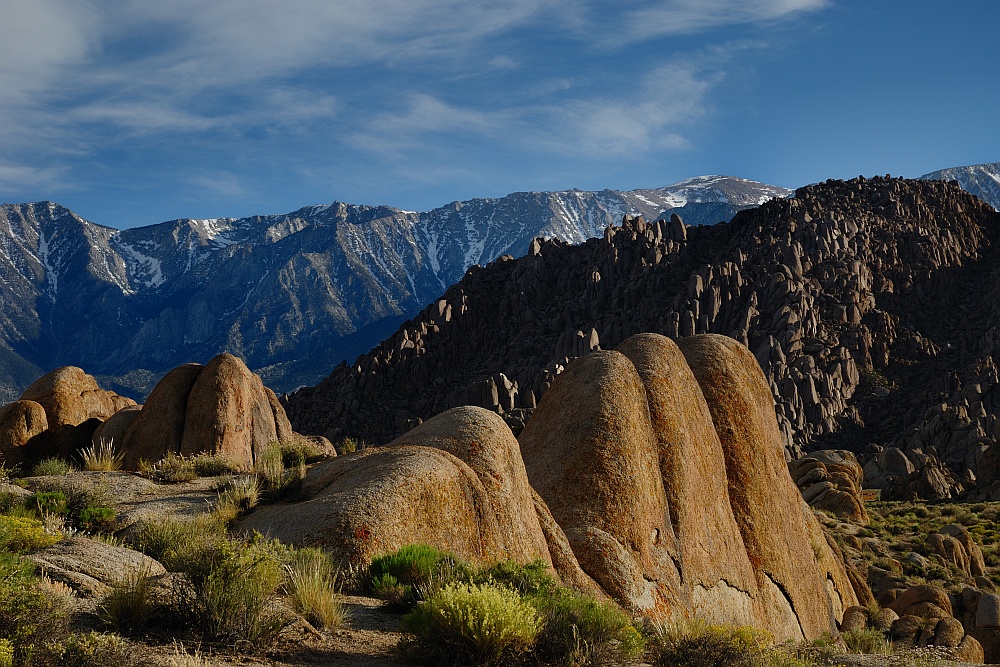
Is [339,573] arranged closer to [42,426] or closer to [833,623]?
[833,623]

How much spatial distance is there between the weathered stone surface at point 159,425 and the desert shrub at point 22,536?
14.7 m

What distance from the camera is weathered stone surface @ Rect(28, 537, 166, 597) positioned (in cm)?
865

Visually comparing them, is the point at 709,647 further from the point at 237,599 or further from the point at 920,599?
the point at 920,599

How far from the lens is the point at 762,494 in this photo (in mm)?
19891

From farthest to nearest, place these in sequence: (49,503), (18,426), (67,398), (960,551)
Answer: (960,551) → (67,398) → (18,426) → (49,503)

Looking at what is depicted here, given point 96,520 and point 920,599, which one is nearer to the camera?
point 96,520

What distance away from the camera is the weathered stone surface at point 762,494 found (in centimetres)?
1911

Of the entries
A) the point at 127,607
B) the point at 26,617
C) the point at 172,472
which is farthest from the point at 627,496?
the point at 26,617

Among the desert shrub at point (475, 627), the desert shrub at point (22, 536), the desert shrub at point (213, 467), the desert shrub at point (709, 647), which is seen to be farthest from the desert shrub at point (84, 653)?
the desert shrub at point (213, 467)

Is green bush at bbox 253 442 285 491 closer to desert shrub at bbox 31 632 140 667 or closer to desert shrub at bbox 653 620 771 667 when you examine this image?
desert shrub at bbox 31 632 140 667

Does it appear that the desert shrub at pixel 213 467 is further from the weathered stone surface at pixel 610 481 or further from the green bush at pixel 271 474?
the weathered stone surface at pixel 610 481

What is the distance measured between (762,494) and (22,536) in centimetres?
1548

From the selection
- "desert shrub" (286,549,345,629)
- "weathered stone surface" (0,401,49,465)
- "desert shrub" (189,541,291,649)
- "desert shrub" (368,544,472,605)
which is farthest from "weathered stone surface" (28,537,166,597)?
"weathered stone surface" (0,401,49,465)

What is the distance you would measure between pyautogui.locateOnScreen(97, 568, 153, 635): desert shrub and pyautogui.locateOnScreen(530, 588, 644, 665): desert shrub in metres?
3.79
